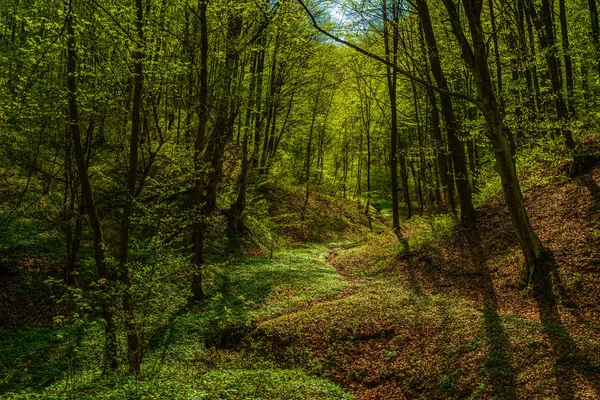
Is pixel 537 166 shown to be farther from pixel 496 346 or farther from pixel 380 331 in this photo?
pixel 380 331

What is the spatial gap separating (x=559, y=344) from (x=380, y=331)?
11.7 feet

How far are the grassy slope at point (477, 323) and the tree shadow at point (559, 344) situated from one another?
2cm

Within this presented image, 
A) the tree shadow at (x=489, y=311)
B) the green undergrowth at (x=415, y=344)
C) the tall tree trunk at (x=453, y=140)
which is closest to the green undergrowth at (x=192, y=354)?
the green undergrowth at (x=415, y=344)

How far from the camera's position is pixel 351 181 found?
3912cm

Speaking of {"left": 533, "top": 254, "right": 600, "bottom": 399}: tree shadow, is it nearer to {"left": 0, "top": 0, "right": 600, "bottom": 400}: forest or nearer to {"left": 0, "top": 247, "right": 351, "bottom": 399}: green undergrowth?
{"left": 0, "top": 0, "right": 600, "bottom": 400}: forest

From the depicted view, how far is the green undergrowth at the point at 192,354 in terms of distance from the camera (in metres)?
7.12

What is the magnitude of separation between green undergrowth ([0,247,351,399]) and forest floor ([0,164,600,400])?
5cm

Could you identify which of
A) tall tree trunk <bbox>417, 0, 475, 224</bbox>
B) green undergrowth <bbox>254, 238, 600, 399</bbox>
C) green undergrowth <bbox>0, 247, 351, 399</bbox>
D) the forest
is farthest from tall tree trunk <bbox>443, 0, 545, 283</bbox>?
tall tree trunk <bbox>417, 0, 475, 224</bbox>

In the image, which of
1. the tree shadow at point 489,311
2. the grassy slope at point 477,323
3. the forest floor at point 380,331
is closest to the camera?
the tree shadow at point 489,311

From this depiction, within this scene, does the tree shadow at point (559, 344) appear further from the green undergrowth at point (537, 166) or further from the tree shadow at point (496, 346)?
the green undergrowth at point (537, 166)

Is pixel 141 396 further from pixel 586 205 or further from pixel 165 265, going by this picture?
pixel 586 205

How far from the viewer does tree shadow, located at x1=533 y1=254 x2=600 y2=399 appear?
5726 mm

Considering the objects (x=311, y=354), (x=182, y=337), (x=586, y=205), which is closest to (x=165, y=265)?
(x=182, y=337)

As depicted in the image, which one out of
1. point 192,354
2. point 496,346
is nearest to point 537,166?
point 496,346
